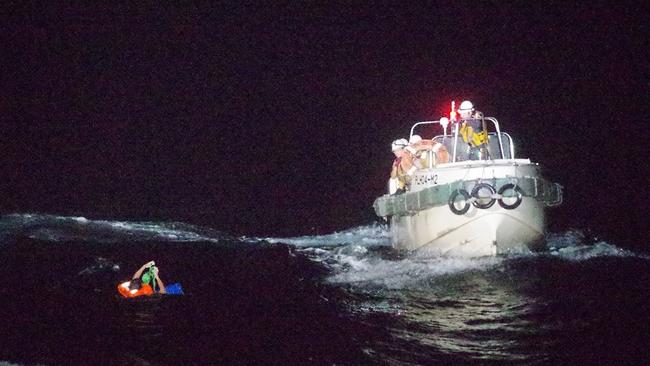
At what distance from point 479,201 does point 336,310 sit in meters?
4.02

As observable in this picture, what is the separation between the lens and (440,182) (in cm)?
1255

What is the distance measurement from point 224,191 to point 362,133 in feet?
87.3

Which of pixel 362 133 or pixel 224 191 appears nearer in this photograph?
pixel 224 191

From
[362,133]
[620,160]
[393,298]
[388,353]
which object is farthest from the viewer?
[362,133]

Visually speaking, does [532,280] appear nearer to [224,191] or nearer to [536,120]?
[224,191]

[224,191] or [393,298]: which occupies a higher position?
[224,191]

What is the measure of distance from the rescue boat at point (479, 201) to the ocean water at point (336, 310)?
327mm

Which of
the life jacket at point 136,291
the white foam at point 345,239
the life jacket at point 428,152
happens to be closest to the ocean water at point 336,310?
the life jacket at point 136,291

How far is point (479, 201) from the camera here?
1191 cm

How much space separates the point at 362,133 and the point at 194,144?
21.1 m

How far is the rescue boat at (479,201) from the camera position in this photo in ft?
38.9

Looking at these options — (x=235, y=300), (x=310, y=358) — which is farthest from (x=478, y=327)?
(x=235, y=300)

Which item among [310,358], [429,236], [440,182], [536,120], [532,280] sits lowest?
[310,358]

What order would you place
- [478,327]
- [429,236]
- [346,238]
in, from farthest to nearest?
[346,238]
[429,236]
[478,327]
